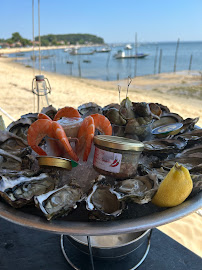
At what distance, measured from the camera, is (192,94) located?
13.1 meters

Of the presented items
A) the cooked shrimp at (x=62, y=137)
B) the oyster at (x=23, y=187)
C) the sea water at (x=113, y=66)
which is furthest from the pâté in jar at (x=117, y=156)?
the sea water at (x=113, y=66)

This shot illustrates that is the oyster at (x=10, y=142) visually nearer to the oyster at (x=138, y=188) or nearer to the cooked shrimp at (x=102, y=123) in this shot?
the cooked shrimp at (x=102, y=123)

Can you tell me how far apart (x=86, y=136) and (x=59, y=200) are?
1.13ft

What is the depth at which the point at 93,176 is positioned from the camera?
3.90 feet

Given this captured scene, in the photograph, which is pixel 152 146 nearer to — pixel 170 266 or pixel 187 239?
pixel 170 266

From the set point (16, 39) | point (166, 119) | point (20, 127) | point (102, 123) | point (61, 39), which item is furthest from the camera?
point (61, 39)

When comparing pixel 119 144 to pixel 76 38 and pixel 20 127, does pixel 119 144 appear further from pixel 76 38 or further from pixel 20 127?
pixel 76 38

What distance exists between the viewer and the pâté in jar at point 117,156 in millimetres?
1021

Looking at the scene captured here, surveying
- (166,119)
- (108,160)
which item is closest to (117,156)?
(108,160)

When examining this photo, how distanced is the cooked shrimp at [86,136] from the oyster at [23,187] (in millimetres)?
227

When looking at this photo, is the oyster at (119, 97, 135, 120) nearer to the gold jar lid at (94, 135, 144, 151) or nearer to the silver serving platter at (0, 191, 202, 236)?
the gold jar lid at (94, 135, 144, 151)

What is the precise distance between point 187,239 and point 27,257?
5.06 feet

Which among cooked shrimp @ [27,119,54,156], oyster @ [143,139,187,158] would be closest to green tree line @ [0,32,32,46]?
cooked shrimp @ [27,119,54,156]

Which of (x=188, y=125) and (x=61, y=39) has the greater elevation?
(x=61, y=39)
